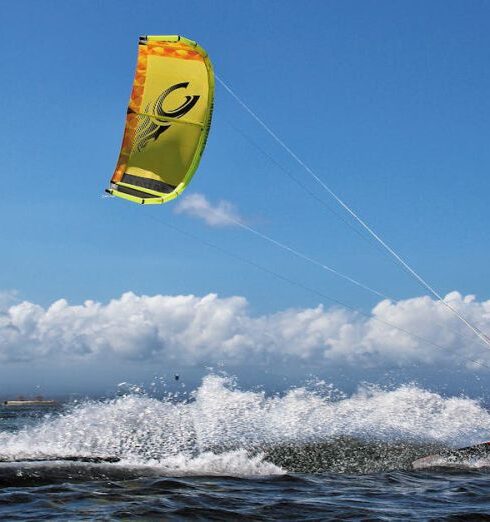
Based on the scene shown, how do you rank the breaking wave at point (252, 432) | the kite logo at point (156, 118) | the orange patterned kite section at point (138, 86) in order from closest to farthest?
1. the breaking wave at point (252, 432)
2. the orange patterned kite section at point (138, 86)
3. the kite logo at point (156, 118)

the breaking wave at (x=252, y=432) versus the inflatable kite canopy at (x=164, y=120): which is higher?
the inflatable kite canopy at (x=164, y=120)

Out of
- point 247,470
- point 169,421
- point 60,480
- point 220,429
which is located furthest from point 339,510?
point 169,421

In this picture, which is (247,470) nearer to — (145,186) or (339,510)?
(339,510)

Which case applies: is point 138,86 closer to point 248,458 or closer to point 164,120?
point 164,120

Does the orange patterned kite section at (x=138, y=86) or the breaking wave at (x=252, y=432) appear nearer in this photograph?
the breaking wave at (x=252, y=432)

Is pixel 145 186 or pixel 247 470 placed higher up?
pixel 145 186

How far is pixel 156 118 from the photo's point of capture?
19.0 meters

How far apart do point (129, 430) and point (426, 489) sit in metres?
10.8

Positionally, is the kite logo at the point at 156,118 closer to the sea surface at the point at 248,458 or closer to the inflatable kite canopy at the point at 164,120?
the inflatable kite canopy at the point at 164,120

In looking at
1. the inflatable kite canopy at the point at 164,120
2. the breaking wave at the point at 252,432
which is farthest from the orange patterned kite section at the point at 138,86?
the breaking wave at the point at 252,432

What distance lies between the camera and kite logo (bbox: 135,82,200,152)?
61.7ft

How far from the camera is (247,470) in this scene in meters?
16.1

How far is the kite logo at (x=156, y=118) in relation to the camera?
18.8 meters

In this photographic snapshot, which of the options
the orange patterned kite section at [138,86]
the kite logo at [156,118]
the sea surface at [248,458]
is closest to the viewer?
the sea surface at [248,458]
